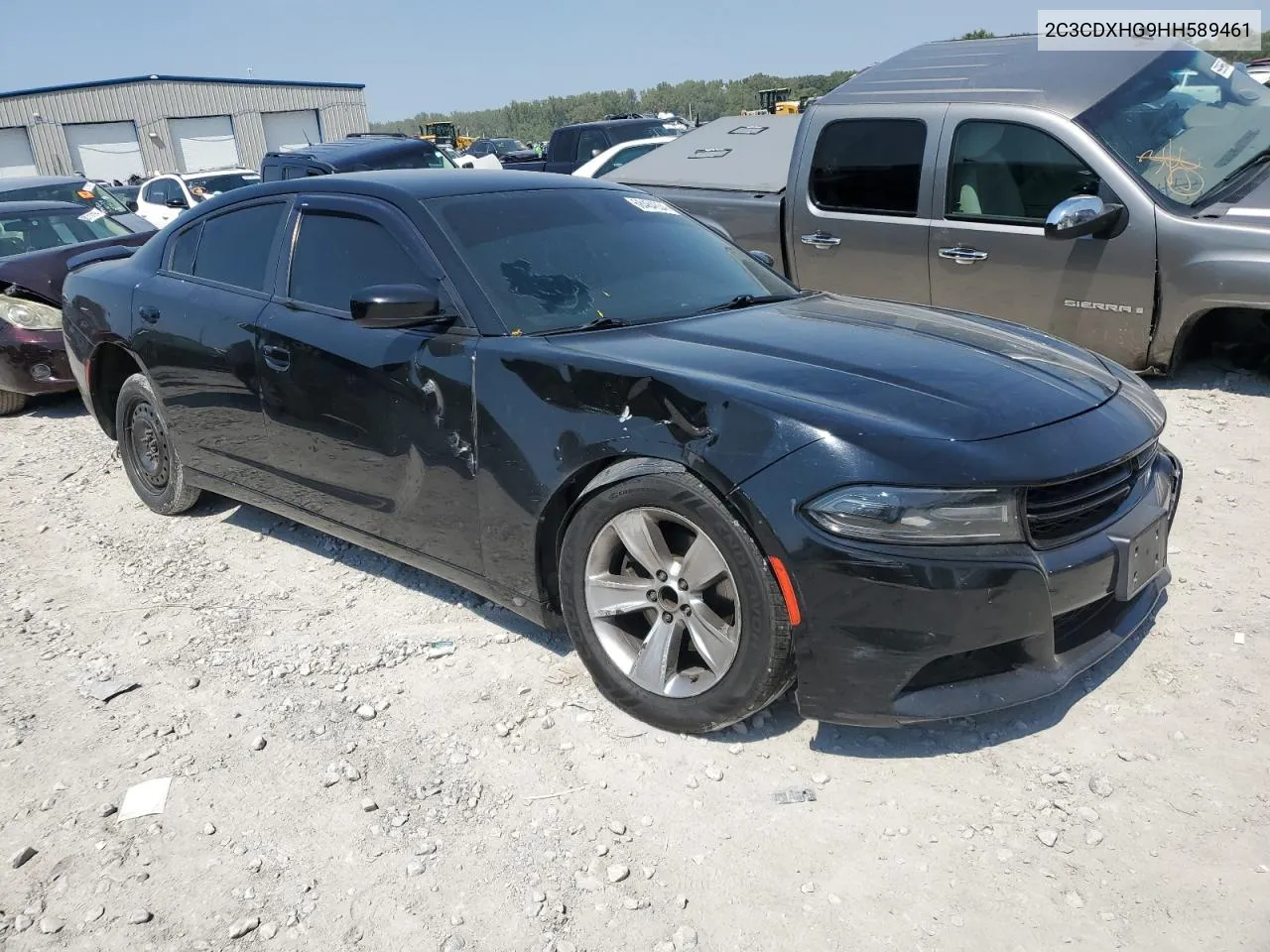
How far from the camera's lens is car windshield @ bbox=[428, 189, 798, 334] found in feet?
11.0

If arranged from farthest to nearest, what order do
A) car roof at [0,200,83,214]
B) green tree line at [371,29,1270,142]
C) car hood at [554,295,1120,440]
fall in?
green tree line at [371,29,1270,142]
car roof at [0,200,83,214]
car hood at [554,295,1120,440]

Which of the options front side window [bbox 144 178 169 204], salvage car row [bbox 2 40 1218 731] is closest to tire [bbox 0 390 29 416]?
salvage car row [bbox 2 40 1218 731]

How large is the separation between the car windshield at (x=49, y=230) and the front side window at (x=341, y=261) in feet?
17.7

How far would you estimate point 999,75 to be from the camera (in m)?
6.07

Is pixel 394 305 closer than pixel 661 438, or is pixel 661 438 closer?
pixel 661 438

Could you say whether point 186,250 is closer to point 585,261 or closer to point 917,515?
point 585,261

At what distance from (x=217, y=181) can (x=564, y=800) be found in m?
19.8

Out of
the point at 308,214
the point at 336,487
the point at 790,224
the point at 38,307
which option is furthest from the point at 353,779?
the point at 38,307

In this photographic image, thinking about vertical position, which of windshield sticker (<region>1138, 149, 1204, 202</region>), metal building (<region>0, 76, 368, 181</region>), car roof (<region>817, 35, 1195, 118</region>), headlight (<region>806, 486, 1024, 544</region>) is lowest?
headlight (<region>806, 486, 1024, 544</region>)

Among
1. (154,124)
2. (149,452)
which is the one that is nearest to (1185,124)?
(149,452)

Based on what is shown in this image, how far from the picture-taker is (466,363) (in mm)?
3193

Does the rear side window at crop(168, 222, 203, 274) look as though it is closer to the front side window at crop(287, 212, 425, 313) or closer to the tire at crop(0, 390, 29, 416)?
the front side window at crop(287, 212, 425, 313)

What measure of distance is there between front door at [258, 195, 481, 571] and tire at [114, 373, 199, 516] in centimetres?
111

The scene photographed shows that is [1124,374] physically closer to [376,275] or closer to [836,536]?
[836,536]
